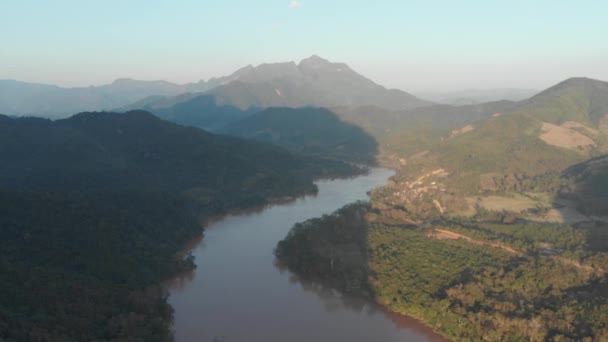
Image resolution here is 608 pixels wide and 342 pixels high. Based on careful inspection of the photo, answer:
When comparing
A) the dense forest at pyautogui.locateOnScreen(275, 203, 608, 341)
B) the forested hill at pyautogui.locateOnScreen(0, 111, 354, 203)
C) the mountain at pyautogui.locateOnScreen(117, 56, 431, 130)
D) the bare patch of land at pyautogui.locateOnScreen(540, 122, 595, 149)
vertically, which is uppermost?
the mountain at pyautogui.locateOnScreen(117, 56, 431, 130)

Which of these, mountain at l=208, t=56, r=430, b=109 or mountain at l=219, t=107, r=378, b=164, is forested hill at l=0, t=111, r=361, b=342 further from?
mountain at l=208, t=56, r=430, b=109

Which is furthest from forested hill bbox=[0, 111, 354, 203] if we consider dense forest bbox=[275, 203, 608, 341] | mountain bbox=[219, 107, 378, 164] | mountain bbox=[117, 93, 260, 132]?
mountain bbox=[117, 93, 260, 132]

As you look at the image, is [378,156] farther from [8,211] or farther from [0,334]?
[0,334]

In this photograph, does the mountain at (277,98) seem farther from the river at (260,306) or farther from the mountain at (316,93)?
the river at (260,306)

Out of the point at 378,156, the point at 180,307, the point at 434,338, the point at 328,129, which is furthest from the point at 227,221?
the point at 328,129

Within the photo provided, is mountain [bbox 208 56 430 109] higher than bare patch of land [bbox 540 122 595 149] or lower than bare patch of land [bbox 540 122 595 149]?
higher

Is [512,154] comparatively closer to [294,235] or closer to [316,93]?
[294,235]

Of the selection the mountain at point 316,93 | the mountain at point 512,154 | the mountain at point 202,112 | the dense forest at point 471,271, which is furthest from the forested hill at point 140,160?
the mountain at point 316,93
